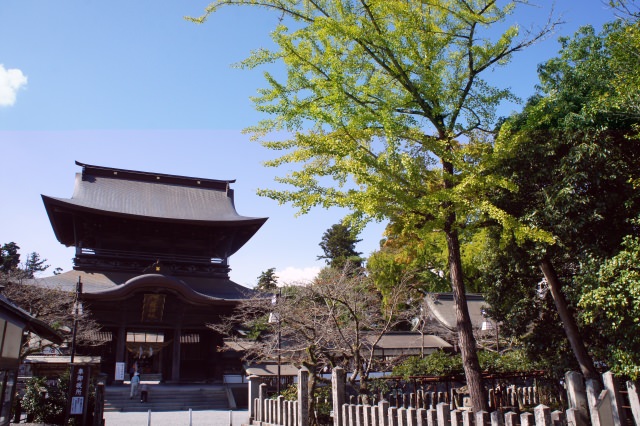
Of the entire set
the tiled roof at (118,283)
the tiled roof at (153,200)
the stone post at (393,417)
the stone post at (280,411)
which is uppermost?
the tiled roof at (153,200)

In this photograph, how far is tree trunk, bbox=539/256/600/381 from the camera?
902cm

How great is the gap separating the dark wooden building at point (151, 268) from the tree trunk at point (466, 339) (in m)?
14.8

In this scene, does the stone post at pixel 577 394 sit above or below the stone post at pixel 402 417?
above

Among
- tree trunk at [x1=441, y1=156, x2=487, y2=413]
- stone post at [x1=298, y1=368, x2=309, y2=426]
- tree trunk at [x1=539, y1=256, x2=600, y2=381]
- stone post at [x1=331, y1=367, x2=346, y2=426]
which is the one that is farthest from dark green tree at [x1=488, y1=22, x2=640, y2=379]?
stone post at [x1=298, y1=368, x2=309, y2=426]

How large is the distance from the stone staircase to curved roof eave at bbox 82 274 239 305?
377 cm

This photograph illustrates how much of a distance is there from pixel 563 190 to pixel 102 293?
728 inches

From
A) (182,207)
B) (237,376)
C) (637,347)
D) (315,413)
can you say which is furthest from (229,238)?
(637,347)

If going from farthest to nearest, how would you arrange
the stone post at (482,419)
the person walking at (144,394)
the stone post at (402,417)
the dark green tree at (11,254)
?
the dark green tree at (11,254), the person walking at (144,394), the stone post at (402,417), the stone post at (482,419)

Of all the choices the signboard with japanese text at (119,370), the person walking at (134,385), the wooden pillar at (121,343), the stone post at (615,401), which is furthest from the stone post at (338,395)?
the wooden pillar at (121,343)

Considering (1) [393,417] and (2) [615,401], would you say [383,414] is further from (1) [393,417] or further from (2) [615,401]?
(2) [615,401]

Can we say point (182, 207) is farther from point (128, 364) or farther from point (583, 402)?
point (583, 402)

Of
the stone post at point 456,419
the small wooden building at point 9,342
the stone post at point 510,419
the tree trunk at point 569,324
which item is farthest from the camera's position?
the tree trunk at point 569,324

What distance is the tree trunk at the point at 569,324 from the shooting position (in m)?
9.02

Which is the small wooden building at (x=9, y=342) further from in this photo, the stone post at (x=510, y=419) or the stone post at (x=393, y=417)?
the stone post at (x=510, y=419)
